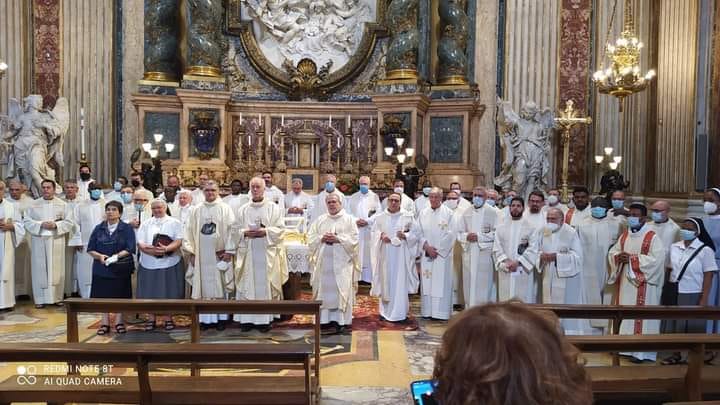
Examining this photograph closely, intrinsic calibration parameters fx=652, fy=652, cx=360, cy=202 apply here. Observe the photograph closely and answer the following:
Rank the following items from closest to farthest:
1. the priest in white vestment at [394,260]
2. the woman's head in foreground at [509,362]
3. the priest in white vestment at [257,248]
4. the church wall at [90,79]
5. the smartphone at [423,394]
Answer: the woman's head in foreground at [509,362] < the smartphone at [423,394] < the priest in white vestment at [257,248] < the priest in white vestment at [394,260] < the church wall at [90,79]

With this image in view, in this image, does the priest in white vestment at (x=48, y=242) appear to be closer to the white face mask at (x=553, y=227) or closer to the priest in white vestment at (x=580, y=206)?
the white face mask at (x=553, y=227)

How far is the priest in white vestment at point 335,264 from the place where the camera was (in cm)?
855

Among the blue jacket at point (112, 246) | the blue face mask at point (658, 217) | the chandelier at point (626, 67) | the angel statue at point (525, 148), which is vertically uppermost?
the chandelier at point (626, 67)

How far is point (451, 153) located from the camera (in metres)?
15.3

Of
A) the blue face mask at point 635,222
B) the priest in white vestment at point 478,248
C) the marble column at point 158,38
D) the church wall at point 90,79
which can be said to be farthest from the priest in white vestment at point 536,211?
the church wall at point 90,79

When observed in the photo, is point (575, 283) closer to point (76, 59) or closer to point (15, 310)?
point (15, 310)

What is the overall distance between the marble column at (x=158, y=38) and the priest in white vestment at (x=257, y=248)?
771 cm

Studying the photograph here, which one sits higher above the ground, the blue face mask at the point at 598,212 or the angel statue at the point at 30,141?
the angel statue at the point at 30,141

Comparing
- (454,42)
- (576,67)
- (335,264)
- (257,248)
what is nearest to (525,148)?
(576,67)

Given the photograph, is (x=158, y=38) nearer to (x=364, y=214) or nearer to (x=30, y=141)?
(x=30, y=141)

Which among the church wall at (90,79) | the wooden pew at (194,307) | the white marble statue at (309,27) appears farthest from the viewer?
the white marble statue at (309,27)

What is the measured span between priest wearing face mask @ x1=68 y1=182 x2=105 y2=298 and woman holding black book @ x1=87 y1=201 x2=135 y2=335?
257 cm

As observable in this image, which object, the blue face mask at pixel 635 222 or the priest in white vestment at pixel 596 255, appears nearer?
the blue face mask at pixel 635 222

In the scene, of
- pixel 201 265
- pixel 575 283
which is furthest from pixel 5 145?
pixel 575 283
